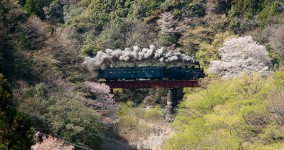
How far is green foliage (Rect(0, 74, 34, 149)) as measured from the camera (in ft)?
35.3

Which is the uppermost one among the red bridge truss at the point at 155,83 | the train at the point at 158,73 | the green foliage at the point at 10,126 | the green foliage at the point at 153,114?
the green foliage at the point at 10,126

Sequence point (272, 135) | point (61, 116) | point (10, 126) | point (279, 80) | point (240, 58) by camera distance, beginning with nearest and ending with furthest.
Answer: point (10, 126)
point (272, 135)
point (61, 116)
point (279, 80)
point (240, 58)

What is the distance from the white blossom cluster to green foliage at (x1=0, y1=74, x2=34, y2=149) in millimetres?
22927

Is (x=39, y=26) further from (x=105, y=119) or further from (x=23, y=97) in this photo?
(x=23, y=97)

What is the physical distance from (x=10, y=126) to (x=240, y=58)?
2505 cm

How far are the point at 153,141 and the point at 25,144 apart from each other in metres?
16.1

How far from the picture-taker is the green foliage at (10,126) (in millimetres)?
10758

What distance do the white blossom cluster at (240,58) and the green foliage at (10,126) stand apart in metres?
22.9

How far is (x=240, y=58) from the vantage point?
33344 millimetres

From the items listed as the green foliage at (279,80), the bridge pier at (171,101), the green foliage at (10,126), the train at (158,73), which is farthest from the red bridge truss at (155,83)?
the green foliage at (10,126)

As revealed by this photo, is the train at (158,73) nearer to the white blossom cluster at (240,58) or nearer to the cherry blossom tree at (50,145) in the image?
the white blossom cluster at (240,58)

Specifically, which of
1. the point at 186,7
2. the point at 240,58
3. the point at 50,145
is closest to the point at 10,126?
the point at 50,145

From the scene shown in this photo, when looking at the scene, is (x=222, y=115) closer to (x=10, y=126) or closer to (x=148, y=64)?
(x=10, y=126)

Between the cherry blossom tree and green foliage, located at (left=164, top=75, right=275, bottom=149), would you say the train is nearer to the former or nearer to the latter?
green foliage, located at (left=164, top=75, right=275, bottom=149)
